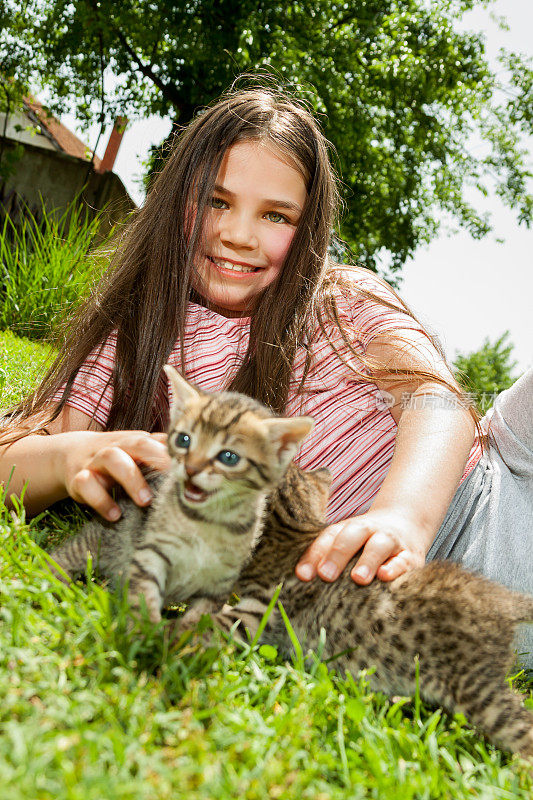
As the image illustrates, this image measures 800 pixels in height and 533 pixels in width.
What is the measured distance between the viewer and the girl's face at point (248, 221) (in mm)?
3762

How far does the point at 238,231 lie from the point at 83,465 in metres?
1.62

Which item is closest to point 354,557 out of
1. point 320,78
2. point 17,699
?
point 17,699

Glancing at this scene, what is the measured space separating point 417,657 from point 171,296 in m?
2.38

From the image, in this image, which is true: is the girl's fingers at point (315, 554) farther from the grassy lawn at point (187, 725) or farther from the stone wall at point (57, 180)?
the stone wall at point (57, 180)

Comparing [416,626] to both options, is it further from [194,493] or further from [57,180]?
[57,180]

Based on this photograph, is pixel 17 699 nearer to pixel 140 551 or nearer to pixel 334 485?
pixel 140 551

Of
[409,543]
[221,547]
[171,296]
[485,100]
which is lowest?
[221,547]

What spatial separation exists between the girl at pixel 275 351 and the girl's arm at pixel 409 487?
14mm

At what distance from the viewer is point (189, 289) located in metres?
3.88

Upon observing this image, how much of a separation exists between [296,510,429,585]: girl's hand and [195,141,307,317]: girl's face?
1769mm

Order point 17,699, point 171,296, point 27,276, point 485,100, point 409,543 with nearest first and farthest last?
point 17,699, point 409,543, point 171,296, point 27,276, point 485,100

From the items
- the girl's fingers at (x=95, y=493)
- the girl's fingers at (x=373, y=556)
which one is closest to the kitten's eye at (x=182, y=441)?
the girl's fingers at (x=95, y=493)

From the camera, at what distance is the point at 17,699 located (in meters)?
1.64

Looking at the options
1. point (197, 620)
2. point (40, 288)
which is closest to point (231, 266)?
point (197, 620)
